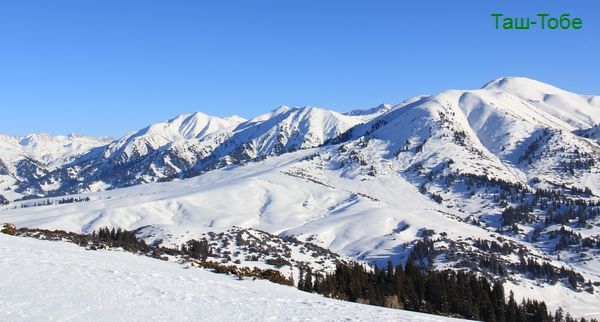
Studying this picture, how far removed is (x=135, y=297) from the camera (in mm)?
20391

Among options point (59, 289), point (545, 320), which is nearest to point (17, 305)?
point (59, 289)

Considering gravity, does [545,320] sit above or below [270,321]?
below

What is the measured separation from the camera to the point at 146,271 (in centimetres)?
2609

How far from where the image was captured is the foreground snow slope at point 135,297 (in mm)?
18078

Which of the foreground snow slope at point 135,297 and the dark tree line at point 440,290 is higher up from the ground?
the foreground snow slope at point 135,297

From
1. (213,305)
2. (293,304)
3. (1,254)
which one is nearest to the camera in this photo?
(213,305)

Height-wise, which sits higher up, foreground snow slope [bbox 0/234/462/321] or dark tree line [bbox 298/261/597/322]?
foreground snow slope [bbox 0/234/462/321]

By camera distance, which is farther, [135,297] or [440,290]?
[440,290]

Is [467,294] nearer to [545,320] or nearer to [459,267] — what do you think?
[545,320]

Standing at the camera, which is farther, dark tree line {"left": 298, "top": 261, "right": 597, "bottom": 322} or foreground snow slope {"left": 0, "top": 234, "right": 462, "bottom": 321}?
dark tree line {"left": 298, "top": 261, "right": 597, "bottom": 322}

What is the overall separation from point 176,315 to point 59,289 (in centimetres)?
554

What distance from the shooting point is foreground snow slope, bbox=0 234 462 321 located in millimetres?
18078

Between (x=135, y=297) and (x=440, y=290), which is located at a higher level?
(x=135, y=297)

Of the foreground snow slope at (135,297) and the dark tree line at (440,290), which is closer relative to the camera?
the foreground snow slope at (135,297)
